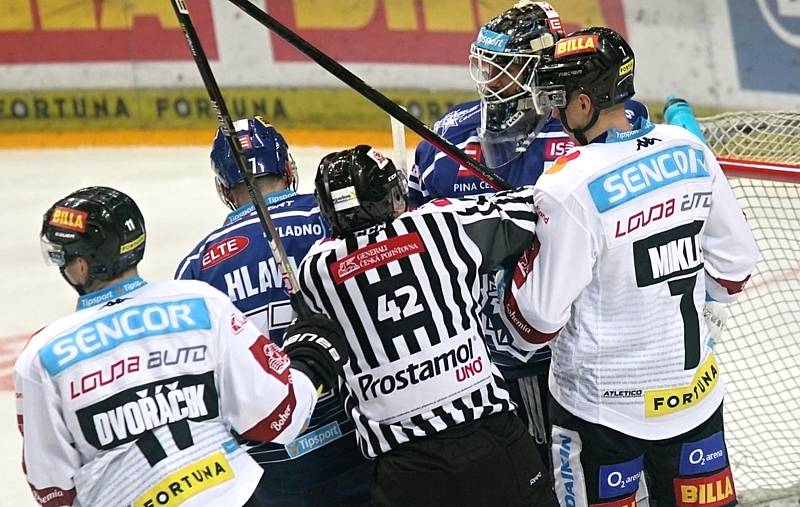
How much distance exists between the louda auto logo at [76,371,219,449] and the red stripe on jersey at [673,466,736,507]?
4.37 feet

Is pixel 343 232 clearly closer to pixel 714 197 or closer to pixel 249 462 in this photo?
pixel 249 462

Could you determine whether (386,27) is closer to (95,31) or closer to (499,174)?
(95,31)

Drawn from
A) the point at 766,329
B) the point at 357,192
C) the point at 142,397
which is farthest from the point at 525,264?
the point at 766,329

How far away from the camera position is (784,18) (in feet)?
28.2

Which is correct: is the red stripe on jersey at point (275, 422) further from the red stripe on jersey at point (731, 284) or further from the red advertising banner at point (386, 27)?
the red advertising banner at point (386, 27)

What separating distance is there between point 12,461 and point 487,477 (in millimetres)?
2363

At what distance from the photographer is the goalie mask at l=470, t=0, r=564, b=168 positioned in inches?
138

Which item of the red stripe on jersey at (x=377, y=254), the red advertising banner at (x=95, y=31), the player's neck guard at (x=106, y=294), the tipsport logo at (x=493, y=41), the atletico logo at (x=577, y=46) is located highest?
the red advertising banner at (x=95, y=31)

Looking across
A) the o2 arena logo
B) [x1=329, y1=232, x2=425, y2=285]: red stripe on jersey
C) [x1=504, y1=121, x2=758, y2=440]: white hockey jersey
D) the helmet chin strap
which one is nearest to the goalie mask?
the helmet chin strap

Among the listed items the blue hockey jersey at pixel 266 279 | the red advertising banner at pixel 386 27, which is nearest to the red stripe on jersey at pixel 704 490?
the blue hockey jersey at pixel 266 279

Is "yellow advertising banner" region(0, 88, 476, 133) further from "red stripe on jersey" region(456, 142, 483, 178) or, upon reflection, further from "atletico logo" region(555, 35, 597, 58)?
"atletico logo" region(555, 35, 597, 58)

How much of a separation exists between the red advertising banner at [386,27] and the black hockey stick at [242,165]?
17.2 ft

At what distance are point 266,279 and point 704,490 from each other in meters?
1.28

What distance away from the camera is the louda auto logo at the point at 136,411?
7.68ft
